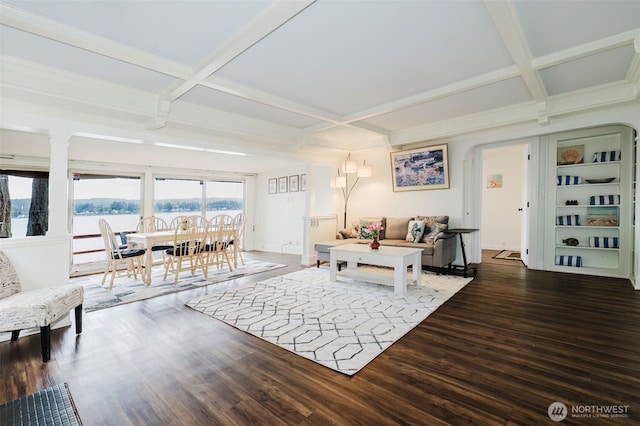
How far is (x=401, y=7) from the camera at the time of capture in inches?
80.5

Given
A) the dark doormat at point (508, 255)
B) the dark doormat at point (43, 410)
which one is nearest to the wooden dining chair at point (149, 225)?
the dark doormat at point (43, 410)

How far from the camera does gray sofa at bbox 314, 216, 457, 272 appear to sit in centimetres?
469

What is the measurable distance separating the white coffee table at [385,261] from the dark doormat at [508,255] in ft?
10.9

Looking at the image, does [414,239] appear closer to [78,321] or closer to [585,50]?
[585,50]

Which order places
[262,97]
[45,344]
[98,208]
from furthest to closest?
[98,208]
[262,97]
[45,344]

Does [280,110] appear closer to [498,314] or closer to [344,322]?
[344,322]

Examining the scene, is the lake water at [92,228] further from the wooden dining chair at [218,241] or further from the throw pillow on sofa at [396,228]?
the throw pillow on sofa at [396,228]

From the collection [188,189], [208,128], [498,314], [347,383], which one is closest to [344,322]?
[347,383]

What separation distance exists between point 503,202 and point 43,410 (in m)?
8.52

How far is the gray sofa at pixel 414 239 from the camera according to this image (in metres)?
4.69

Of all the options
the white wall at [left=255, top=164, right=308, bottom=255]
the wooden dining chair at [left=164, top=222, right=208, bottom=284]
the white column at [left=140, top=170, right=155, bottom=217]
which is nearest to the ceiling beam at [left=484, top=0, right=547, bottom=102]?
the wooden dining chair at [left=164, top=222, right=208, bottom=284]

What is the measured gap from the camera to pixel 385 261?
12.6ft

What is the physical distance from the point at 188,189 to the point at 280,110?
13.9 ft

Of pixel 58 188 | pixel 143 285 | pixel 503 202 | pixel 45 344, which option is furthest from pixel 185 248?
pixel 503 202
